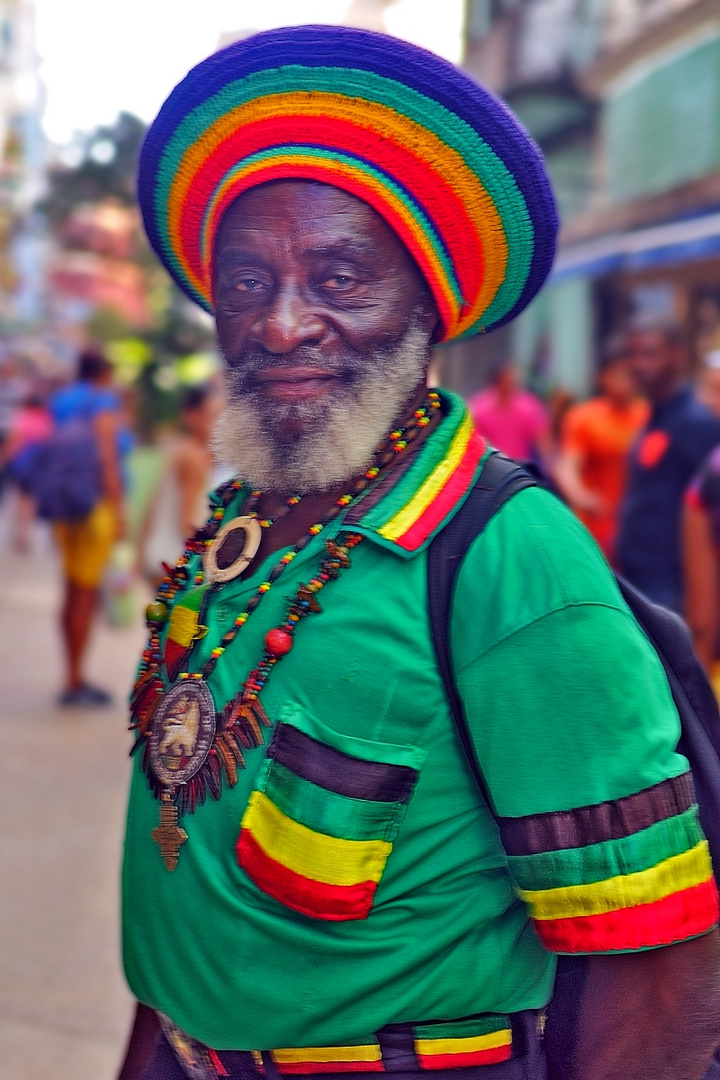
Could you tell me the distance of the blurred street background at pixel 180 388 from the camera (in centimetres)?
418

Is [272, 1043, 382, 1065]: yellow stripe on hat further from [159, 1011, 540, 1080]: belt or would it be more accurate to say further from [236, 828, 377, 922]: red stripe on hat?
[236, 828, 377, 922]: red stripe on hat

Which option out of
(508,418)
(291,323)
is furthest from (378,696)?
(508,418)

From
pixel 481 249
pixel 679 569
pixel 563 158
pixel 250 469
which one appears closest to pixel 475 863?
pixel 250 469

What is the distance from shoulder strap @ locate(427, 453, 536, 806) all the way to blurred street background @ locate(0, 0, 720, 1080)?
642 mm

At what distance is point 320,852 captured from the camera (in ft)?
4.59

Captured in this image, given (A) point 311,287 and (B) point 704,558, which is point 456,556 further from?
(B) point 704,558

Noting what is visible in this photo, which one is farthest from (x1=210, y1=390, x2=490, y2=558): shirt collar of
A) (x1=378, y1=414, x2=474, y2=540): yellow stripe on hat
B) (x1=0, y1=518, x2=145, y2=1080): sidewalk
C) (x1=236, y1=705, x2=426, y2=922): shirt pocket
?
(x1=0, y1=518, x2=145, y2=1080): sidewalk

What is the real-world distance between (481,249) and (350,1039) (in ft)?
3.12

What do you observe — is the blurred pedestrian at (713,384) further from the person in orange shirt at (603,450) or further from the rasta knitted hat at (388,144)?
the rasta knitted hat at (388,144)

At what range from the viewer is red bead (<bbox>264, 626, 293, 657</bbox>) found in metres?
1.46

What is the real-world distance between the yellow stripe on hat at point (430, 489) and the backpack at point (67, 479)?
509 cm

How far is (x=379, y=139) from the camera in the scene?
1.55 meters

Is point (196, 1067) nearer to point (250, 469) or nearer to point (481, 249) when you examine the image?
point (250, 469)

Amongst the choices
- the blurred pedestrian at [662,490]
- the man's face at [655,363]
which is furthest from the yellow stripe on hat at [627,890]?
the man's face at [655,363]
